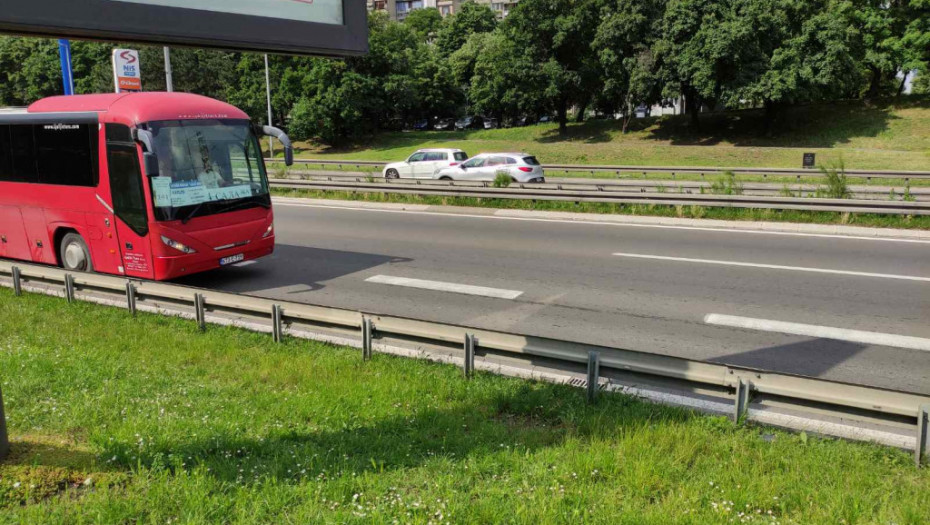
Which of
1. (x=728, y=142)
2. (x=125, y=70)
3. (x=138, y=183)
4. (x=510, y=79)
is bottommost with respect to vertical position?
(x=728, y=142)

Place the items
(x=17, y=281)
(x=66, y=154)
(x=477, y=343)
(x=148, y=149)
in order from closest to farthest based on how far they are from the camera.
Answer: (x=477, y=343), (x=148, y=149), (x=17, y=281), (x=66, y=154)

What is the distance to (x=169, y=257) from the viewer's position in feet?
34.9

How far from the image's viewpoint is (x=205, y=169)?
1104 centimetres

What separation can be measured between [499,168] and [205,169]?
53.1ft

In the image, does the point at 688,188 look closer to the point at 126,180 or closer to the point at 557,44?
the point at 126,180

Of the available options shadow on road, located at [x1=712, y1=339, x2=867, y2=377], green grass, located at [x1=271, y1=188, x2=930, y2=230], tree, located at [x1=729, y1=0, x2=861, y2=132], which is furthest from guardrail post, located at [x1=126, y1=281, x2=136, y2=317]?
tree, located at [x1=729, y1=0, x2=861, y2=132]

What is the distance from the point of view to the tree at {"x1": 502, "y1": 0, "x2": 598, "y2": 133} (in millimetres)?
52125

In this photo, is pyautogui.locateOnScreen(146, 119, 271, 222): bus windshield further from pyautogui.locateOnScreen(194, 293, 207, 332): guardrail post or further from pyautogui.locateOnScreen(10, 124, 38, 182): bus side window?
pyautogui.locateOnScreen(10, 124, 38, 182): bus side window

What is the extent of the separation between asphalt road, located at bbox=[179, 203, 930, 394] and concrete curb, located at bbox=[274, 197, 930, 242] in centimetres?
68

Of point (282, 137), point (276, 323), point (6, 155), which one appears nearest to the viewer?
point (276, 323)

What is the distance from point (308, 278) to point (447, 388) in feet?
20.8

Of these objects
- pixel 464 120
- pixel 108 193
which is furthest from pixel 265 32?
pixel 464 120

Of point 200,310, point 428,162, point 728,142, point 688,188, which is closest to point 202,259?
point 200,310

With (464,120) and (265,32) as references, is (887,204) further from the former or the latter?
(464,120)
